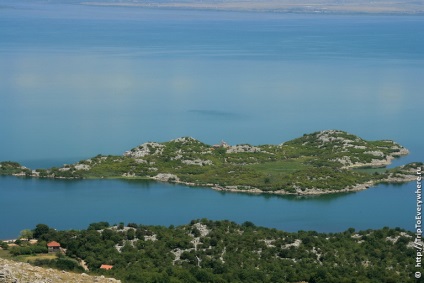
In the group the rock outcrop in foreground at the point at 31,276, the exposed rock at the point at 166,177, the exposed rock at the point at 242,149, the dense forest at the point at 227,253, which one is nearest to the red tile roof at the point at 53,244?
the dense forest at the point at 227,253

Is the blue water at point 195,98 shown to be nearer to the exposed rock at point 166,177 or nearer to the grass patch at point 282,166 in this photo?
the exposed rock at point 166,177

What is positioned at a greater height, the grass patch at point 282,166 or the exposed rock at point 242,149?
the exposed rock at point 242,149

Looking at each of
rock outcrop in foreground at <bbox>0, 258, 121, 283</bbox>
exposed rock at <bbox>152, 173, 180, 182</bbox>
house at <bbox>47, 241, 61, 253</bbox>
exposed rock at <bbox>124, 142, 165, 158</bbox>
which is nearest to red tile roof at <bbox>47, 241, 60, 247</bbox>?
house at <bbox>47, 241, 61, 253</bbox>

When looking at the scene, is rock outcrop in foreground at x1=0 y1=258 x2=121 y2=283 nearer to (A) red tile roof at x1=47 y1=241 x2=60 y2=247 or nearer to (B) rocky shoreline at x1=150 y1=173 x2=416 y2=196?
(A) red tile roof at x1=47 y1=241 x2=60 y2=247

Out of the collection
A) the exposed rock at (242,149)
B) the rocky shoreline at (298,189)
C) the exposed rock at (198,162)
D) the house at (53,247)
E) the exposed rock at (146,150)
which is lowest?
the house at (53,247)

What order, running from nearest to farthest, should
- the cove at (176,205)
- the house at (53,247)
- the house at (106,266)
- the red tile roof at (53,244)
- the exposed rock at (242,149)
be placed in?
1. the house at (106,266)
2. the house at (53,247)
3. the red tile roof at (53,244)
4. the cove at (176,205)
5. the exposed rock at (242,149)

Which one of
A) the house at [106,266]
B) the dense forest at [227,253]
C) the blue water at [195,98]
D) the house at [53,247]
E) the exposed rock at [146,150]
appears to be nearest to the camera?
the dense forest at [227,253]
